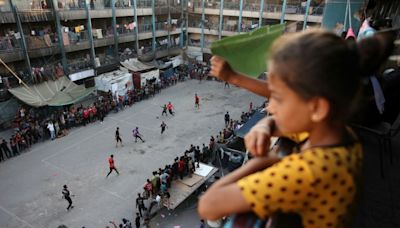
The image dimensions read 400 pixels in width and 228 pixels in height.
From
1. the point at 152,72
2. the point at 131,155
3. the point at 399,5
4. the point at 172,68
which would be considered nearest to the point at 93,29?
the point at 152,72

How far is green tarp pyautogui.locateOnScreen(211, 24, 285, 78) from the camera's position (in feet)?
7.30

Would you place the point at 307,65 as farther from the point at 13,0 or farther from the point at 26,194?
the point at 13,0

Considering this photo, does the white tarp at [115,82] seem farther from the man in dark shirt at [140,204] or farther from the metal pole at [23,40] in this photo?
the man in dark shirt at [140,204]

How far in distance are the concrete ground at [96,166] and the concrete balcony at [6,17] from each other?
8.29 metres

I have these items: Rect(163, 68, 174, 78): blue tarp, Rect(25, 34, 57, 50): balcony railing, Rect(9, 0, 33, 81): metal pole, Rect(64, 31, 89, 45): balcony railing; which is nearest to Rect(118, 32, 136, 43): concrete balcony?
Rect(64, 31, 89, 45): balcony railing

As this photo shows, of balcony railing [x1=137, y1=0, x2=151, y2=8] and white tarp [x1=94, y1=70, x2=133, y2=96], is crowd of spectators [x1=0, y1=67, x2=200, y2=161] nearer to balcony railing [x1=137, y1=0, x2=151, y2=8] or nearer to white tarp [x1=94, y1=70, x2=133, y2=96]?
white tarp [x1=94, y1=70, x2=133, y2=96]

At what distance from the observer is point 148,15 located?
32469 millimetres

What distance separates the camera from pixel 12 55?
20516mm

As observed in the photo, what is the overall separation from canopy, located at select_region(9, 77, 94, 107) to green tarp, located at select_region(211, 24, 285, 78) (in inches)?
804

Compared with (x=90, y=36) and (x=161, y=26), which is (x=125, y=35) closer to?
(x=90, y=36)

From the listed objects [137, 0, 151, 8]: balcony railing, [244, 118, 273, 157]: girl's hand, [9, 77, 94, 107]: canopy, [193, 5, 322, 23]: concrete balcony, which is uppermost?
[244, 118, 273, 157]: girl's hand

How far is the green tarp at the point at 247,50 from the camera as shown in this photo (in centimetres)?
222

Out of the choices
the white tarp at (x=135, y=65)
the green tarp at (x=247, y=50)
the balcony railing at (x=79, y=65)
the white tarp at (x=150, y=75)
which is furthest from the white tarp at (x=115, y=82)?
the green tarp at (x=247, y=50)

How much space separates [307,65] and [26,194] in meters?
15.3
